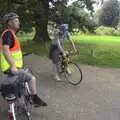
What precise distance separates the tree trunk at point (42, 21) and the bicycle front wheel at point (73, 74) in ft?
41.4

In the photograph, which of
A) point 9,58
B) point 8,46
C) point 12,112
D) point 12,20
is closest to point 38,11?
point 12,20

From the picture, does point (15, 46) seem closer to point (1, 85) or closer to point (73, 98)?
point (1, 85)

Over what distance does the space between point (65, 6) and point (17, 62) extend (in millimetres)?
18663

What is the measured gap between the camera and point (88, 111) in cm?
850

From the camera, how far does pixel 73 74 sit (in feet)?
37.9

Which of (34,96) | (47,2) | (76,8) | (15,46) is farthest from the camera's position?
(76,8)

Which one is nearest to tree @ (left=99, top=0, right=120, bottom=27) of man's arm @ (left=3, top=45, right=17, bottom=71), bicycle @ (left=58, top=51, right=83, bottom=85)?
bicycle @ (left=58, top=51, right=83, bottom=85)

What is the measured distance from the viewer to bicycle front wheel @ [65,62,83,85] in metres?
11.4

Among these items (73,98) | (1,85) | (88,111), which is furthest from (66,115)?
(1,85)

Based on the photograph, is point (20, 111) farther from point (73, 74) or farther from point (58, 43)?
point (73, 74)

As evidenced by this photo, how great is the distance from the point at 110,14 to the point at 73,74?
52415 millimetres

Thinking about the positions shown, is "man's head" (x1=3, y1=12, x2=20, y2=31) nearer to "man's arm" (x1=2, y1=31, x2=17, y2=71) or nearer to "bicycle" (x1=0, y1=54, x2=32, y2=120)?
"man's arm" (x1=2, y1=31, x2=17, y2=71)

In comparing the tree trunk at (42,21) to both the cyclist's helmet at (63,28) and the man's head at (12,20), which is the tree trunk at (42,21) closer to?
the cyclist's helmet at (63,28)

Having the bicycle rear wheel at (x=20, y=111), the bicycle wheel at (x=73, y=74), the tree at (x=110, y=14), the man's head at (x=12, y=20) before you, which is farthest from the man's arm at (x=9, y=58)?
the tree at (x=110, y=14)
